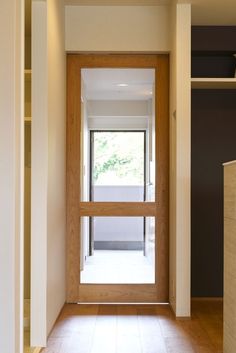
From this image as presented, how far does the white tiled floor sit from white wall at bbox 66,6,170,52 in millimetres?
1823

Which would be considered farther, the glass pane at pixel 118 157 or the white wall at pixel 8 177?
the glass pane at pixel 118 157

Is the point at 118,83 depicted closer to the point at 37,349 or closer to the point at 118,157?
the point at 118,157

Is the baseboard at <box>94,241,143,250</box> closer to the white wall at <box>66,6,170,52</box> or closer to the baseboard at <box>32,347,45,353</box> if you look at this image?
the baseboard at <box>32,347,45,353</box>

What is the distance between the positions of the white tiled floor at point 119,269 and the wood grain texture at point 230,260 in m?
1.42

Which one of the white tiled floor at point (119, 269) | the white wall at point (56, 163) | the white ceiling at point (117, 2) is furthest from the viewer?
the white tiled floor at point (119, 269)

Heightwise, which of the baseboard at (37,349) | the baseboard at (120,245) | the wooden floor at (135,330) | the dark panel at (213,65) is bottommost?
the wooden floor at (135,330)

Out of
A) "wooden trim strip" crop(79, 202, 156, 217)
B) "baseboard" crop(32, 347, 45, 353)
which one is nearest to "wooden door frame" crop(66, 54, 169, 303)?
"wooden trim strip" crop(79, 202, 156, 217)

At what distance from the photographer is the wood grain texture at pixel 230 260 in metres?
2.34

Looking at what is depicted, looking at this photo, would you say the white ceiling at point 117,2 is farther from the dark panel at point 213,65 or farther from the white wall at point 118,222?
the white wall at point 118,222

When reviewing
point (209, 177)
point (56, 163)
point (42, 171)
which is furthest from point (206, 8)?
point (42, 171)

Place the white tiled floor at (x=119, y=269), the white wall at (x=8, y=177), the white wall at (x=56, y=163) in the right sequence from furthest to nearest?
the white tiled floor at (x=119, y=269)
the white wall at (x=56, y=163)
the white wall at (x=8, y=177)

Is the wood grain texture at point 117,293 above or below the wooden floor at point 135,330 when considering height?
above

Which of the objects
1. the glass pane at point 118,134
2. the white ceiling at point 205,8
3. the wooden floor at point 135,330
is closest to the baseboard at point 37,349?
the wooden floor at point 135,330

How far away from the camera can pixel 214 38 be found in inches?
152
